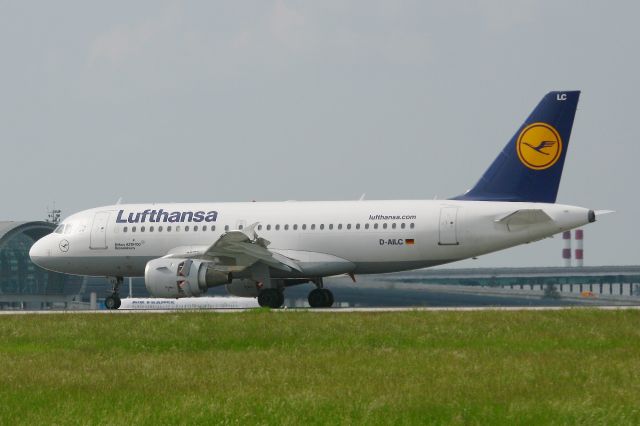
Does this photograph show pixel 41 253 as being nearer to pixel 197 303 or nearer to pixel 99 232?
pixel 99 232

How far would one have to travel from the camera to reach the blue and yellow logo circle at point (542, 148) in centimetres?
3803

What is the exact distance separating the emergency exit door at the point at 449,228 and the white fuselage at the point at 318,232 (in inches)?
1.3

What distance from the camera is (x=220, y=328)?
27.5 meters

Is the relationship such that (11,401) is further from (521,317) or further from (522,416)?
(521,317)

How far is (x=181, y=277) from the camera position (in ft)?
125

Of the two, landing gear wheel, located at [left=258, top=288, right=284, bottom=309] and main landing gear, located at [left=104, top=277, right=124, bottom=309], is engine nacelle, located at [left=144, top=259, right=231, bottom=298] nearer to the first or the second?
landing gear wheel, located at [left=258, top=288, right=284, bottom=309]

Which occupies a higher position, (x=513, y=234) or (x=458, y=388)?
(x=513, y=234)

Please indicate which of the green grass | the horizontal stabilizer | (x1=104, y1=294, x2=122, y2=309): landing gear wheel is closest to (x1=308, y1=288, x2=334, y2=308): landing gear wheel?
the horizontal stabilizer

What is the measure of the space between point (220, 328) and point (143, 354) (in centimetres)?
514

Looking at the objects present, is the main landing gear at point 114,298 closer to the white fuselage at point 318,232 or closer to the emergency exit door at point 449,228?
the white fuselage at point 318,232

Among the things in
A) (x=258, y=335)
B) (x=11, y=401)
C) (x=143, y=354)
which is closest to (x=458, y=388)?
(x=11, y=401)

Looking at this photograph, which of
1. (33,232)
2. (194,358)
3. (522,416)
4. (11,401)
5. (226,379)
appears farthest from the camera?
(33,232)

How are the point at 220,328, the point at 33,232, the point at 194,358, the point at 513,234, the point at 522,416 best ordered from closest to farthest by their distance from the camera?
1. the point at 522,416
2. the point at 194,358
3. the point at 220,328
4. the point at 513,234
5. the point at 33,232

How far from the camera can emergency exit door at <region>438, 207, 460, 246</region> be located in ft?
124
